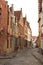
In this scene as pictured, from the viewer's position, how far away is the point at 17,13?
5616 cm

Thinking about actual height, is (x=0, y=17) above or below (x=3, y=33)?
above

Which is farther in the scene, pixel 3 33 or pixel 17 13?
pixel 17 13

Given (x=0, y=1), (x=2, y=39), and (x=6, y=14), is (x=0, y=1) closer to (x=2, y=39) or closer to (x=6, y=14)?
(x=6, y=14)

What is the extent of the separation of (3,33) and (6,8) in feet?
13.6

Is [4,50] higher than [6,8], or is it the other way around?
[6,8]

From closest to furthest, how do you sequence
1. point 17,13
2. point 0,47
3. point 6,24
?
point 0,47, point 6,24, point 17,13

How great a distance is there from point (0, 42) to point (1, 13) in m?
4.44

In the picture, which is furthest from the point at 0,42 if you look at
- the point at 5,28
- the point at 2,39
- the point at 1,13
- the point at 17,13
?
the point at 17,13

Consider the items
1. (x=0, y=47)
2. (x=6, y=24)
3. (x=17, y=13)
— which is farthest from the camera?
(x=17, y=13)

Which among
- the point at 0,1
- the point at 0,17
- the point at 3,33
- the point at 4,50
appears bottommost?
the point at 4,50

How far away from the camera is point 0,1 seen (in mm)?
30141

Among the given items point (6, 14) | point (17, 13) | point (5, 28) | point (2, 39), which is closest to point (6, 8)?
point (6, 14)

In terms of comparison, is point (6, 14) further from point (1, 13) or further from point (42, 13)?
point (42, 13)

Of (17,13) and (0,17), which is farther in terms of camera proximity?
(17,13)
